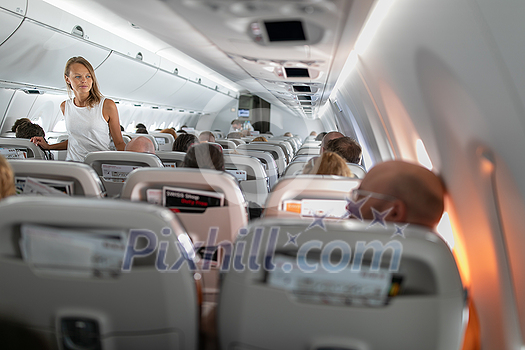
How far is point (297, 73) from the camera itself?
600 centimetres

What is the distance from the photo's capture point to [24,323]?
1285mm

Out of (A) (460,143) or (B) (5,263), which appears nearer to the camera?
(B) (5,263)

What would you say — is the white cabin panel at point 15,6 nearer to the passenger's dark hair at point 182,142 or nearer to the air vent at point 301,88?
the passenger's dark hair at point 182,142

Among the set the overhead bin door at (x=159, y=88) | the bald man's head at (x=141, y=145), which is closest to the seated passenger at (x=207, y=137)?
the bald man's head at (x=141, y=145)

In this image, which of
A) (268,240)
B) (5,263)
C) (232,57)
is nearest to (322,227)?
(268,240)

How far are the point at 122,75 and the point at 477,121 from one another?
915cm

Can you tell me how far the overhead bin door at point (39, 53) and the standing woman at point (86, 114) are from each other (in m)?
2.83

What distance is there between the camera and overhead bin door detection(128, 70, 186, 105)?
11.6 m

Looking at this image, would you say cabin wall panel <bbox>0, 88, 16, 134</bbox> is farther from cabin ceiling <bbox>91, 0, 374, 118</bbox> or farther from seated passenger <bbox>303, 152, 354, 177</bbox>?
seated passenger <bbox>303, 152, 354, 177</bbox>

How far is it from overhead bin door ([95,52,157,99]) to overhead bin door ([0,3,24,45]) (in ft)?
9.25

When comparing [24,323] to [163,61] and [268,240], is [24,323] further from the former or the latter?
[163,61]

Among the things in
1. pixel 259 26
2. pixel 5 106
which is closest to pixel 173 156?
pixel 259 26

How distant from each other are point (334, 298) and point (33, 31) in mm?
6273

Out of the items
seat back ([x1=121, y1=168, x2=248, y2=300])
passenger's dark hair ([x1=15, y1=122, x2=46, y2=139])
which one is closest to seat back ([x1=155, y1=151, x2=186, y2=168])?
seat back ([x1=121, y1=168, x2=248, y2=300])
